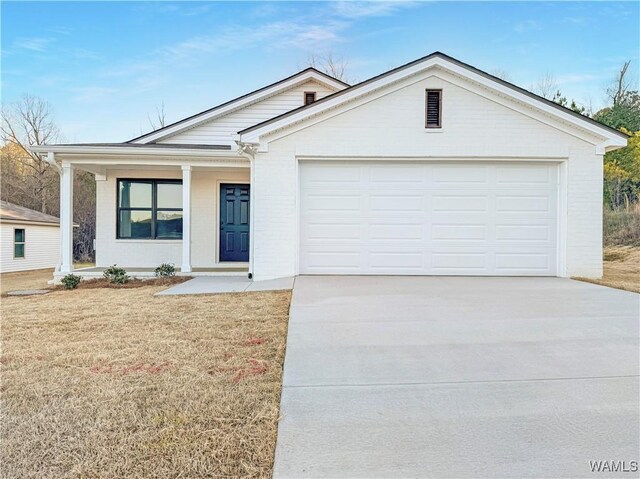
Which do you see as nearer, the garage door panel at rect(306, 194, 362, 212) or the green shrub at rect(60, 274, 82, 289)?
the garage door panel at rect(306, 194, 362, 212)

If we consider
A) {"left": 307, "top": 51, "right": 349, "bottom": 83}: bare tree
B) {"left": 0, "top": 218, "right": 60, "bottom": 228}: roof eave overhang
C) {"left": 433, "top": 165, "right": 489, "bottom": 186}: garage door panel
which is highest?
{"left": 307, "top": 51, "right": 349, "bottom": 83}: bare tree

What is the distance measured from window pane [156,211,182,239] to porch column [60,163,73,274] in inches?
88.3

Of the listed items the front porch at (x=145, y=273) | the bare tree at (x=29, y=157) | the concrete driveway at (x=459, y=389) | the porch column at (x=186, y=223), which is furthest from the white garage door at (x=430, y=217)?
the bare tree at (x=29, y=157)

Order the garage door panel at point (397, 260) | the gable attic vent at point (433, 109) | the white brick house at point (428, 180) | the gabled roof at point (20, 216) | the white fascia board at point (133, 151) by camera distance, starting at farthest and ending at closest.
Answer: the gabled roof at point (20, 216) < the white fascia board at point (133, 151) < the garage door panel at point (397, 260) < the gable attic vent at point (433, 109) < the white brick house at point (428, 180)

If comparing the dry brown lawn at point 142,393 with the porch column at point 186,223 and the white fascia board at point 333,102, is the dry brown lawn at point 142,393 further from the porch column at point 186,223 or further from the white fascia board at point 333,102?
the porch column at point 186,223

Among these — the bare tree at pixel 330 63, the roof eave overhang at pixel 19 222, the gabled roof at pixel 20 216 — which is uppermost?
the bare tree at pixel 330 63

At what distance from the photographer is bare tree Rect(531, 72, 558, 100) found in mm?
27656

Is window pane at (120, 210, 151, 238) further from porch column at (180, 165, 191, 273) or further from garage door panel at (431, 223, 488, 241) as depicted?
garage door panel at (431, 223, 488, 241)

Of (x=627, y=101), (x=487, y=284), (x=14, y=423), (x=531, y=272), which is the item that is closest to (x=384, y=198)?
(x=487, y=284)

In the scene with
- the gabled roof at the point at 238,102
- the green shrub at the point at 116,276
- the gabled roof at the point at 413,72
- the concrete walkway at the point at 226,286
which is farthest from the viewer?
the gabled roof at the point at 238,102

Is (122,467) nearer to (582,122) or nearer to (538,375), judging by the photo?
(538,375)

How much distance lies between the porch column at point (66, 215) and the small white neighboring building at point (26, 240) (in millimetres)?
8136

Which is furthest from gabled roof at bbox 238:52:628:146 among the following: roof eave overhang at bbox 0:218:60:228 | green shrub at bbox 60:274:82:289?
roof eave overhang at bbox 0:218:60:228

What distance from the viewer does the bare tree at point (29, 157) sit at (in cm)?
2725
